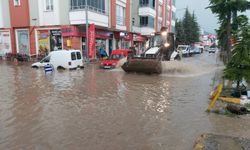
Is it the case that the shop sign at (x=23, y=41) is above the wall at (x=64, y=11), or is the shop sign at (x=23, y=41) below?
below

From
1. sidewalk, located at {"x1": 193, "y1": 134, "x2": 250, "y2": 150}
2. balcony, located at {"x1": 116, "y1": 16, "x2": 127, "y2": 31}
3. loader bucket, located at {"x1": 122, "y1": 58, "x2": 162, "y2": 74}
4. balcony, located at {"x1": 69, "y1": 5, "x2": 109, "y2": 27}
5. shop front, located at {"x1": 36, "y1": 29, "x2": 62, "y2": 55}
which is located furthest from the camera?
balcony, located at {"x1": 116, "y1": 16, "x2": 127, "y2": 31}

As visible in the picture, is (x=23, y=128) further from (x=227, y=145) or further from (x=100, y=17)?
(x=100, y=17)

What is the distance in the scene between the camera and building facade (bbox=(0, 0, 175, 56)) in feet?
97.0

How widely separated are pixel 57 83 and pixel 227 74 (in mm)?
9310

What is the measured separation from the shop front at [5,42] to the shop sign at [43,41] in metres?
5.42

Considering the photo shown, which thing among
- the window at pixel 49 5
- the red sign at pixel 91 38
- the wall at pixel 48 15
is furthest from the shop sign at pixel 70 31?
the window at pixel 49 5

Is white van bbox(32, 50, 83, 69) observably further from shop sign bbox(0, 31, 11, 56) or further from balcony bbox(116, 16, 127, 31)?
balcony bbox(116, 16, 127, 31)

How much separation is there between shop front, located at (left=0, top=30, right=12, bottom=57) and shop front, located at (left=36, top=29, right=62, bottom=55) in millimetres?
5242

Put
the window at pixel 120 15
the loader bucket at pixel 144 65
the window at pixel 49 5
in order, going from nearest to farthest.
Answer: the loader bucket at pixel 144 65 → the window at pixel 49 5 → the window at pixel 120 15

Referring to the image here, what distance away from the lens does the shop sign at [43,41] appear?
31.2 meters

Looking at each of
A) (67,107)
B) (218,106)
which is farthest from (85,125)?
(218,106)

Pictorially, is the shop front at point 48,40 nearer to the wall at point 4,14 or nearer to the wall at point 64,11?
the wall at point 64,11

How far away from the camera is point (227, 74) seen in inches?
441

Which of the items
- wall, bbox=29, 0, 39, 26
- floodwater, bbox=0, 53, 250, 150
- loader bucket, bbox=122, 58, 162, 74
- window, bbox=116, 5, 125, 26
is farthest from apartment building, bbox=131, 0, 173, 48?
floodwater, bbox=0, 53, 250, 150
